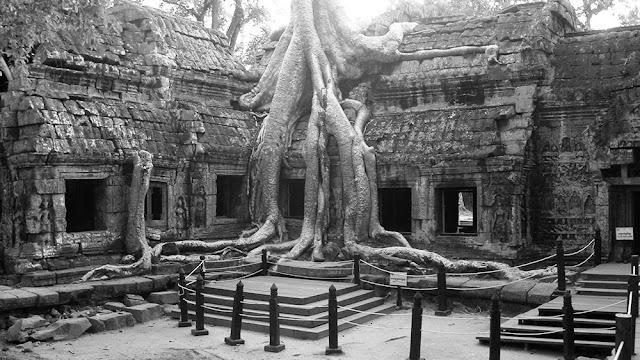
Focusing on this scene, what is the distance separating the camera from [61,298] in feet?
33.3

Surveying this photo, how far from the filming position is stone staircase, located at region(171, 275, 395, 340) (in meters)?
9.88

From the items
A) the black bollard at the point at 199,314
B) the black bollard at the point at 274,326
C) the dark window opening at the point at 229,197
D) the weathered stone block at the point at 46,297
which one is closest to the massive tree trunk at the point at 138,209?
the weathered stone block at the point at 46,297

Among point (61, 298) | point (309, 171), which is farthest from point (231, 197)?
point (61, 298)

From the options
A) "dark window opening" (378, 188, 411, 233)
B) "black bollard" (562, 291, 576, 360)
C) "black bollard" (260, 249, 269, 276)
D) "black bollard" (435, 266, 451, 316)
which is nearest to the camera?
"black bollard" (562, 291, 576, 360)

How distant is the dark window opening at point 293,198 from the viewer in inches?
586

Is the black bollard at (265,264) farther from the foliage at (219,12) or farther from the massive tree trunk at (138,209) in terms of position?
the foliage at (219,12)

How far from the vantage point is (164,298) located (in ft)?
37.1

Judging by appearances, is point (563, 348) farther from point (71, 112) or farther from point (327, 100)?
point (71, 112)

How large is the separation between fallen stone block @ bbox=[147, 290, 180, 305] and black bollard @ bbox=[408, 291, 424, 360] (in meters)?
4.56

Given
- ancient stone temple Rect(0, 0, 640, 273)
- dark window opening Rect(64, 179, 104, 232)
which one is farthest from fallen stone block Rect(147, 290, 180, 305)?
dark window opening Rect(64, 179, 104, 232)

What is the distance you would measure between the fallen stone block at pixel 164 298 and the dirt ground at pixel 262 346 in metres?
0.89

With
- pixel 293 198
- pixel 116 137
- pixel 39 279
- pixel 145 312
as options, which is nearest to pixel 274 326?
pixel 145 312

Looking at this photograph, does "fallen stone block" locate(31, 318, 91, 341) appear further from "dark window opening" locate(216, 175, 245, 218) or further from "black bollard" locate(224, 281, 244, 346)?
"dark window opening" locate(216, 175, 245, 218)

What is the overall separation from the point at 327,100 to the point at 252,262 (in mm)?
3523
